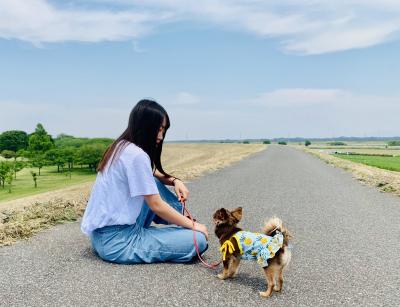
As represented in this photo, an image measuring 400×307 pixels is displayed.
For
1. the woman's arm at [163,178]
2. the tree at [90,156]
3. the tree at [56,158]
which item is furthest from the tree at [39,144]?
the woman's arm at [163,178]

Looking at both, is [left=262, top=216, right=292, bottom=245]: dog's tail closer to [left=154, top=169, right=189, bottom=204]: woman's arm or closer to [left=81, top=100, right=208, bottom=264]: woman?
[left=81, top=100, right=208, bottom=264]: woman

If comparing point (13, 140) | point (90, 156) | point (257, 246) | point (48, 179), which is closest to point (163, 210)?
point (257, 246)

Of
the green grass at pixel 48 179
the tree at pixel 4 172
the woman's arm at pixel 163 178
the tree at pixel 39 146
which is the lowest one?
the green grass at pixel 48 179

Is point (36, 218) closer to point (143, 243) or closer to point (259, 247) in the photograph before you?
point (143, 243)

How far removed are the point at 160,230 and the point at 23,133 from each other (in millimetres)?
98309

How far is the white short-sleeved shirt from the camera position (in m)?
4.66

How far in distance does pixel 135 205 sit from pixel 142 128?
0.92m

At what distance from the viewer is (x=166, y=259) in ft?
16.8

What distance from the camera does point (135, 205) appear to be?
→ 4.92m

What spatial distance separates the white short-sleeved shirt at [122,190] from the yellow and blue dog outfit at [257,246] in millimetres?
1072

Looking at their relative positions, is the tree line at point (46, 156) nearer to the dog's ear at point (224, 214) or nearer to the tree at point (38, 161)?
the tree at point (38, 161)

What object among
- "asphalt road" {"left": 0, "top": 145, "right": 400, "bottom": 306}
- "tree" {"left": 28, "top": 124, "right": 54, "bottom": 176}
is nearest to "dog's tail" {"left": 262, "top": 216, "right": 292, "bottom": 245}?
"asphalt road" {"left": 0, "top": 145, "right": 400, "bottom": 306}

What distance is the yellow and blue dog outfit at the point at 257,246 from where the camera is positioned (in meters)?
4.05

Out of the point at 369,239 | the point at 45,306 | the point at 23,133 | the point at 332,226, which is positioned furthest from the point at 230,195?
the point at 23,133
